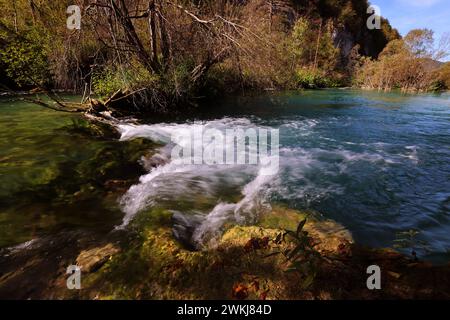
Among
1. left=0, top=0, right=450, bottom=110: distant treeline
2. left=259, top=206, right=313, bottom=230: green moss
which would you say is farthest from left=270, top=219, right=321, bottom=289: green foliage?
left=0, top=0, right=450, bottom=110: distant treeline

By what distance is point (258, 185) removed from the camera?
497 centimetres

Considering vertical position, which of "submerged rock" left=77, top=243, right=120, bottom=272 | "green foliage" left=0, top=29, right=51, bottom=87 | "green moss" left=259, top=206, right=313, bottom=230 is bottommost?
"green moss" left=259, top=206, right=313, bottom=230

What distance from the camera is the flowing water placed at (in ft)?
11.8

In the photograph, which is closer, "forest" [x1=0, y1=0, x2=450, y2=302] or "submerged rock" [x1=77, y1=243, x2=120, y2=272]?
"forest" [x1=0, y1=0, x2=450, y2=302]

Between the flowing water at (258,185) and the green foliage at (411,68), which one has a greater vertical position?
the green foliage at (411,68)

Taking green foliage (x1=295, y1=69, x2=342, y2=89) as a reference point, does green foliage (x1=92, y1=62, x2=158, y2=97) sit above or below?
below

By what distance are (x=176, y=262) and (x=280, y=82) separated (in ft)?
34.6

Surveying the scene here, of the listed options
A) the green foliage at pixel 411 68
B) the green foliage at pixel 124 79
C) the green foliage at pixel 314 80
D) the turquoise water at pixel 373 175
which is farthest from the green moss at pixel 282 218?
the green foliage at pixel 411 68

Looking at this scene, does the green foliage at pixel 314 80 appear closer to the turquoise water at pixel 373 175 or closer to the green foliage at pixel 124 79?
the turquoise water at pixel 373 175

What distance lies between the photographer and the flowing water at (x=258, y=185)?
11.8 ft

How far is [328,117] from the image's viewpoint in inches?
Result: 475

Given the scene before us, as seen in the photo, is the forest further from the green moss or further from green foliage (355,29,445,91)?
green foliage (355,29,445,91)

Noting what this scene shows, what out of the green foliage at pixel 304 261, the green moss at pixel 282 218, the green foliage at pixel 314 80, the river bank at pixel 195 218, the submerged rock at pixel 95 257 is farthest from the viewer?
the green foliage at pixel 314 80
